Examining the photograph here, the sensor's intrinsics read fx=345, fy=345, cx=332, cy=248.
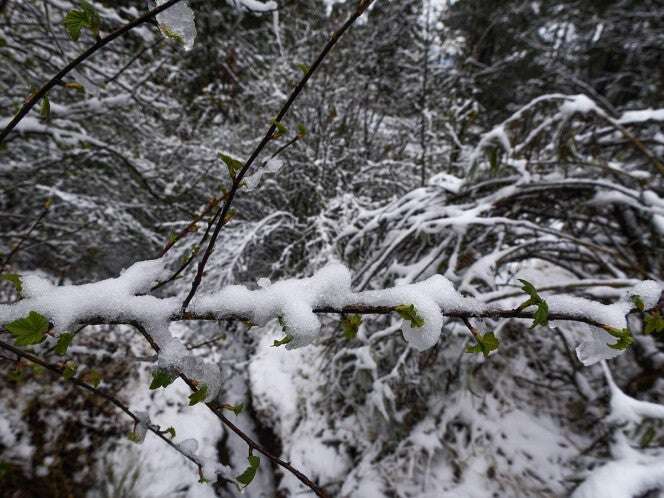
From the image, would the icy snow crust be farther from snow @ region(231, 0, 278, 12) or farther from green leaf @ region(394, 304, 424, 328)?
snow @ region(231, 0, 278, 12)

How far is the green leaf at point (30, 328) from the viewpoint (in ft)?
1.37

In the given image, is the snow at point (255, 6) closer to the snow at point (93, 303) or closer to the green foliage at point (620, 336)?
the snow at point (93, 303)

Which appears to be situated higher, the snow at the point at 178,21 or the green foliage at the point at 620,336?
the snow at the point at 178,21

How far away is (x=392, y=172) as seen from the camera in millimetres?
3484

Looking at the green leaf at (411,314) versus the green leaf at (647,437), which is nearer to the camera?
the green leaf at (411,314)

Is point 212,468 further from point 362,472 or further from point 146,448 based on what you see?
point 146,448

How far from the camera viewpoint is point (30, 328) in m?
0.43

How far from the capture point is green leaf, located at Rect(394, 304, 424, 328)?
17.3 inches

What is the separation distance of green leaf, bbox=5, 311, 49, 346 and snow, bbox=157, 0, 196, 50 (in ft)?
1.36

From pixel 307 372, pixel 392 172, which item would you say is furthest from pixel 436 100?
pixel 307 372

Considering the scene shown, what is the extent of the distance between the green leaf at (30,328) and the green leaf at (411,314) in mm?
441

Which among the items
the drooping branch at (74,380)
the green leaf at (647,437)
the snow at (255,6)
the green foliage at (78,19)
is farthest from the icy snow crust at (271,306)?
the snow at (255,6)

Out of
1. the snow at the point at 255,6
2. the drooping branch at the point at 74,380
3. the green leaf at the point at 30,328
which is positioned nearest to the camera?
the green leaf at the point at 30,328

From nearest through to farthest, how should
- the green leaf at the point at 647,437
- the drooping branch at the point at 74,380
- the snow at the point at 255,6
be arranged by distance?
the drooping branch at the point at 74,380 → the green leaf at the point at 647,437 → the snow at the point at 255,6
